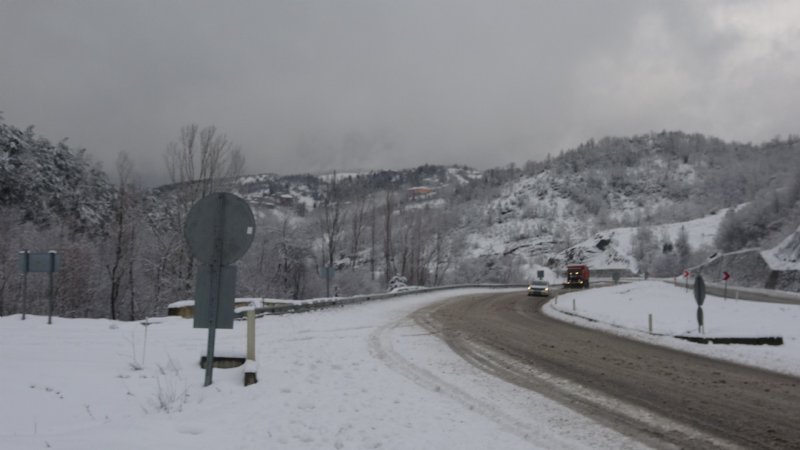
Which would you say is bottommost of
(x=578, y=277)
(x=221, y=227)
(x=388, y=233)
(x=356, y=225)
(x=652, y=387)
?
(x=652, y=387)

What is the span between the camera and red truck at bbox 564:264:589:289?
6219 centimetres

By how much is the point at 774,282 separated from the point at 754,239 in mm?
28176

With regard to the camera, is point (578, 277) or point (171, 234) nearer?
point (171, 234)

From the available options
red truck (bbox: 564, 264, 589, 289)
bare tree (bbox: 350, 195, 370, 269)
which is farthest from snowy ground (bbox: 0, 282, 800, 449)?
bare tree (bbox: 350, 195, 370, 269)

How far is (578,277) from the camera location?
6262 centimetres

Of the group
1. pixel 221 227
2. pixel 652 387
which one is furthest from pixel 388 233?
pixel 221 227

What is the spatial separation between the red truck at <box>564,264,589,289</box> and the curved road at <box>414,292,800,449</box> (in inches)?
1869

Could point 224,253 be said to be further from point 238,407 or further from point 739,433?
point 739,433

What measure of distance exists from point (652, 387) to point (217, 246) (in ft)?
24.4

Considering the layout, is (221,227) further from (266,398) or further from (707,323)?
(707,323)

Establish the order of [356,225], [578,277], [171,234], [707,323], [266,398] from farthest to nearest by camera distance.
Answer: [356,225] < [578,277] < [171,234] < [707,323] < [266,398]

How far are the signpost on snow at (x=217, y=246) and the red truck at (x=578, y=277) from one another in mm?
59399

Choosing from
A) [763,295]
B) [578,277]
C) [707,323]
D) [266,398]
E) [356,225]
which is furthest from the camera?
[356,225]

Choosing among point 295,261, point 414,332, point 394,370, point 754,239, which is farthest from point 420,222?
point 394,370
